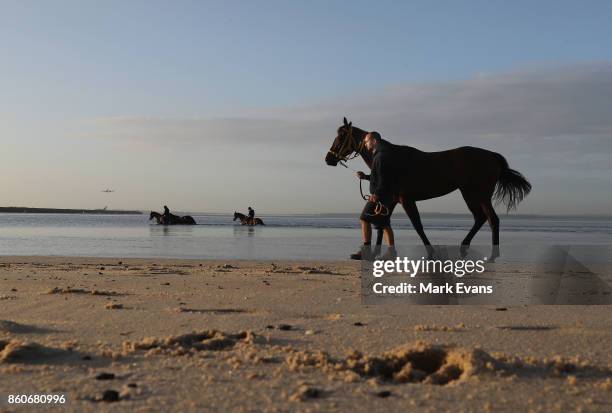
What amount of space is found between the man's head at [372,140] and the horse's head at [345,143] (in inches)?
11.6

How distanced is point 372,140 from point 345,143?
1.63 feet

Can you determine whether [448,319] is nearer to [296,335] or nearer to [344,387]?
[296,335]

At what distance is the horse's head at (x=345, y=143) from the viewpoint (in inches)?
339

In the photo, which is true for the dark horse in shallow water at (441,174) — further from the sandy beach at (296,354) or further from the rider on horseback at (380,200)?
the sandy beach at (296,354)

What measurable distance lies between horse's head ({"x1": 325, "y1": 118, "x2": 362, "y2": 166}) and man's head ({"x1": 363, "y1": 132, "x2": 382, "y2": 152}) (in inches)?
11.6

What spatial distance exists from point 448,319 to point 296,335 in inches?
55.5

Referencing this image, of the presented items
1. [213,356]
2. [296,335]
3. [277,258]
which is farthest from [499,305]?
[277,258]

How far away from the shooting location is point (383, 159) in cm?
789

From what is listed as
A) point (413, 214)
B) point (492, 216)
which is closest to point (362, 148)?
point (413, 214)

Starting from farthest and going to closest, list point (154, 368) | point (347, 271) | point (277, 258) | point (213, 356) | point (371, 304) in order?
point (277, 258) < point (347, 271) < point (371, 304) < point (213, 356) < point (154, 368)

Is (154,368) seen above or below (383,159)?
below

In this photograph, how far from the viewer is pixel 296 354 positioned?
359 centimetres

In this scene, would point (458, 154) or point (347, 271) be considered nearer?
point (458, 154)

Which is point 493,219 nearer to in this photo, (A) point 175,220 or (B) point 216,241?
(B) point 216,241
